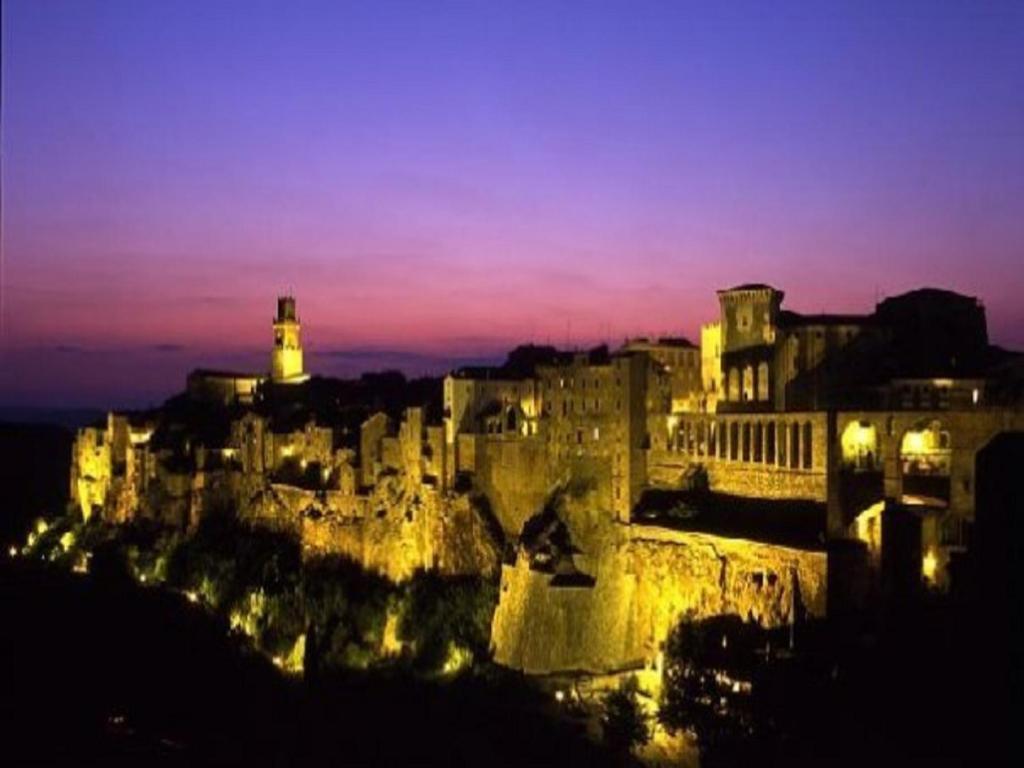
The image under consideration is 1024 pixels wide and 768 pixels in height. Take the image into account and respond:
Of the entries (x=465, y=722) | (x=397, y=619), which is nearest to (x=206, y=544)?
(x=397, y=619)

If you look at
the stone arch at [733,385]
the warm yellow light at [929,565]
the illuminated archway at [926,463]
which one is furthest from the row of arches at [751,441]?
the warm yellow light at [929,565]

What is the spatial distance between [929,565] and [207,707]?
18290 mm

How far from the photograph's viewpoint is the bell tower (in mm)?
56906

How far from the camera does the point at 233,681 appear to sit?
33719 millimetres

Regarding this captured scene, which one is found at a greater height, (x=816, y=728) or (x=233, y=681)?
(x=816, y=728)

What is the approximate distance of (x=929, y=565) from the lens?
22203 millimetres

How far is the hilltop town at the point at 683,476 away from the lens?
23.5m

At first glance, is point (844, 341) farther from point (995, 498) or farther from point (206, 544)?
point (995, 498)

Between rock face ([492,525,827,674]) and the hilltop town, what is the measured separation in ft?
0.14

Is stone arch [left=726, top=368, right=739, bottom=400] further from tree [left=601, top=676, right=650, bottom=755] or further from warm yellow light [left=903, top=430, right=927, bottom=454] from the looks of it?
tree [left=601, top=676, right=650, bottom=755]

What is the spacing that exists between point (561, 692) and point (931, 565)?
313 inches

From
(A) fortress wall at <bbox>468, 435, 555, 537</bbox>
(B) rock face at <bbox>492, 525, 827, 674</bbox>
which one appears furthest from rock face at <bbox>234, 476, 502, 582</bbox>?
(B) rock face at <bbox>492, 525, 827, 674</bbox>

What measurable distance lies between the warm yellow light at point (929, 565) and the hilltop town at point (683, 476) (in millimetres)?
25

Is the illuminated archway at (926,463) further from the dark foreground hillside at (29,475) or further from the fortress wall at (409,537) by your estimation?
the dark foreground hillside at (29,475)
